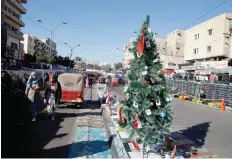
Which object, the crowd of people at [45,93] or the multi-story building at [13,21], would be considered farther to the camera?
the multi-story building at [13,21]

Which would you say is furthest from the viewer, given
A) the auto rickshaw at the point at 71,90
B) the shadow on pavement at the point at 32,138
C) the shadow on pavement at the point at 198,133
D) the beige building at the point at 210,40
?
the beige building at the point at 210,40

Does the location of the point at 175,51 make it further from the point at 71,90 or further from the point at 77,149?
the point at 77,149

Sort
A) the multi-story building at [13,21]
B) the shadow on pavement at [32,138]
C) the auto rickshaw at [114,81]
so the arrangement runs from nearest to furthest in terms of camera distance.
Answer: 1. the shadow on pavement at [32,138]
2. the auto rickshaw at [114,81]
3. the multi-story building at [13,21]

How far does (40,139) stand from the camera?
941 cm

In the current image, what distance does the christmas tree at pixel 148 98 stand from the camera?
743 centimetres

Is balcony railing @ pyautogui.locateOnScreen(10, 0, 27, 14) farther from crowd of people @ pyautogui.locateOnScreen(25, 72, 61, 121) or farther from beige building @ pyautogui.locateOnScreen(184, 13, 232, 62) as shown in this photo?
crowd of people @ pyautogui.locateOnScreen(25, 72, 61, 121)

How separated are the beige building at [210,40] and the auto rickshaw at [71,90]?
37.2m

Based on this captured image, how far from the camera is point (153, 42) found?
299 inches

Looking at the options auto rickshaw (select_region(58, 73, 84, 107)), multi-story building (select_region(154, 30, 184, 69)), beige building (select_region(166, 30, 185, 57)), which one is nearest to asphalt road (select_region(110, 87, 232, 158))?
auto rickshaw (select_region(58, 73, 84, 107))

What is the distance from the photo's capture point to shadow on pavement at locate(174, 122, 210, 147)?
1052 centimetres

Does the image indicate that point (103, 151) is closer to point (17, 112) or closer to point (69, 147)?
point (69, 147)

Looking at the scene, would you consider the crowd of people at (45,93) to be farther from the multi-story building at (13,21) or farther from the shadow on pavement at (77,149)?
the multi-story building at (13,21)

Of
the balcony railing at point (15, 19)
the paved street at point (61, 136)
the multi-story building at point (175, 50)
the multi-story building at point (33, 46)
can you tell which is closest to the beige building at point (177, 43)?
the multi-story building at point (175, 50)

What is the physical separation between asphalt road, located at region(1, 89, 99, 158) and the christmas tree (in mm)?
1969
